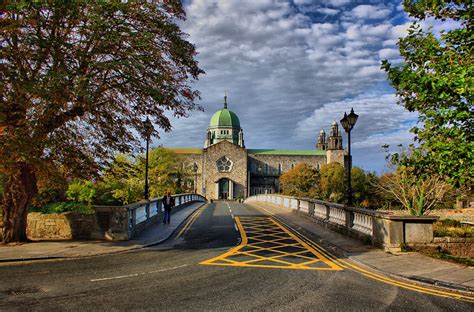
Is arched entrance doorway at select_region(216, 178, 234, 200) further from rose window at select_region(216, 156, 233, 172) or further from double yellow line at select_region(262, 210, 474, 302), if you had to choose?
→ double yellow line at select_region(262, 210, 474, 302)

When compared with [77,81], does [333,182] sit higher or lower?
lower

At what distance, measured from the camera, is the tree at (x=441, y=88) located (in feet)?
28.1

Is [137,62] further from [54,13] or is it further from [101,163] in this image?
[101,163]

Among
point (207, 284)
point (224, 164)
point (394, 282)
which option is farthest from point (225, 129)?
point (207, 284)

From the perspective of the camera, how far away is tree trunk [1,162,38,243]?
12452 millimetres

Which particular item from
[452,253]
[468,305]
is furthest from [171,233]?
[468,305]

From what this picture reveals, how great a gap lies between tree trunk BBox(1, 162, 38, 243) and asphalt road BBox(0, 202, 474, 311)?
140 inches

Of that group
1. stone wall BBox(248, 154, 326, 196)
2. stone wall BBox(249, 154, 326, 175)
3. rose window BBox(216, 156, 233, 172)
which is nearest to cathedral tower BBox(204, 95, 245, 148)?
stone wall BBox(248, 154, 326, 196)

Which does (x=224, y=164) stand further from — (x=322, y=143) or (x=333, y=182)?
(x=322, y=143)

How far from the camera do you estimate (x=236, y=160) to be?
98.2 meters

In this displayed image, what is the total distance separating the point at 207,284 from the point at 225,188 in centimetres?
9015

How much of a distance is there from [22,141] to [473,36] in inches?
493

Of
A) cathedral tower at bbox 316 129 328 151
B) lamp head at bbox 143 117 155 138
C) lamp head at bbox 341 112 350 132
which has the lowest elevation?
lamp head at bbox 143 117 155 138

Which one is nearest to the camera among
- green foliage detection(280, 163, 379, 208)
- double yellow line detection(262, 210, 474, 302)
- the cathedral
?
double yellow line detection(262, 210, 474, 302)
